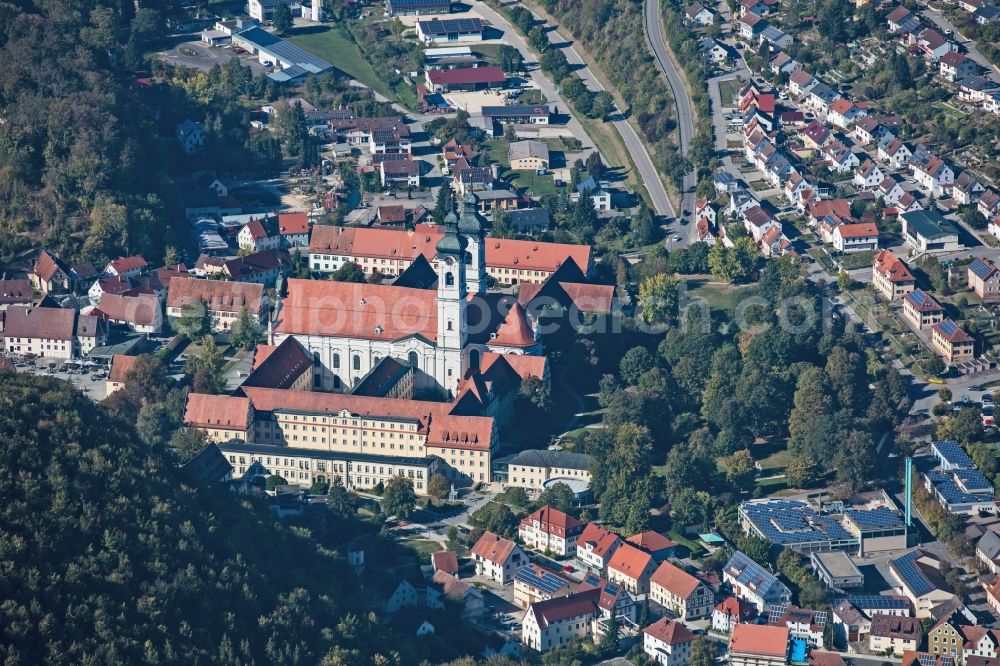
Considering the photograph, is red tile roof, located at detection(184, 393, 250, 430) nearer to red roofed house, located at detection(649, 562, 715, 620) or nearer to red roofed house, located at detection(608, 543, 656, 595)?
red roofed house, located at detection(608, 543, 656, 595)

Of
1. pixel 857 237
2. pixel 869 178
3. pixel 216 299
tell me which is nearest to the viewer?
pixel 216 299

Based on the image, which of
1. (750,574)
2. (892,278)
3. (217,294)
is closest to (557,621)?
(750,574)

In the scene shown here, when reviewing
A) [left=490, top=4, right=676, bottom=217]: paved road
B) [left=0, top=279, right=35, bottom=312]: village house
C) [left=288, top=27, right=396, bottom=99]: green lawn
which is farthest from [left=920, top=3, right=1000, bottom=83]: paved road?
[left=0, top=279, right=35, bottom=312]: village house

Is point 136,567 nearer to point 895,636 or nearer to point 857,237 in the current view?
point 895,636

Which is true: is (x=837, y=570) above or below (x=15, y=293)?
below

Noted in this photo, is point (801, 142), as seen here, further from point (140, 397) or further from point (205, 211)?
point (140, 397)
